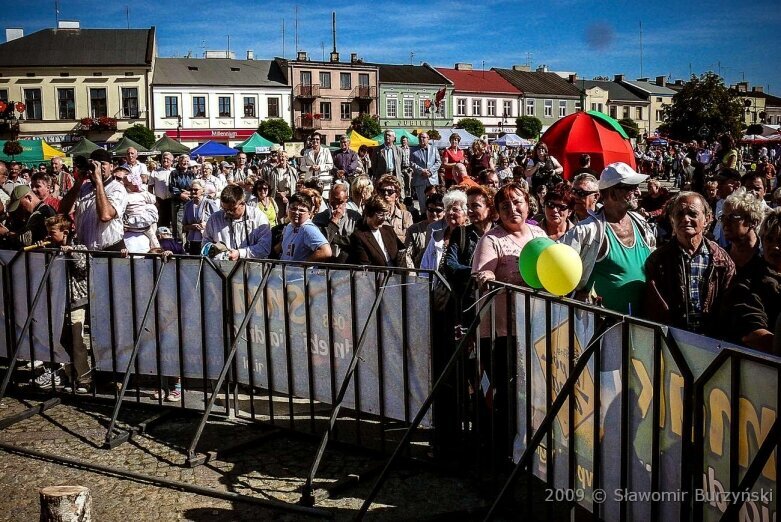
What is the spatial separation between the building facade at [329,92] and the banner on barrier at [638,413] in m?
71.8

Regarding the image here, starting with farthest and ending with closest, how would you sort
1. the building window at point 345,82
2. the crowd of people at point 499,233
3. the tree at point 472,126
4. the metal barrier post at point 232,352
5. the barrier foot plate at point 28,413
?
the building window at point 345,82
the tree at point 472,126
the barrier foot plate at point 28,413
the metal barrier post at point 232,352
the crowd of people at point 499,233

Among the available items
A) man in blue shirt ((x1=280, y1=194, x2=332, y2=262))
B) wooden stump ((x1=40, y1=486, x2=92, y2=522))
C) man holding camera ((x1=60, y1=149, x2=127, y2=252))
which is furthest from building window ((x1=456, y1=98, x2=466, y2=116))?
wooden stump ((x1=40, y1=486, x2=92, y2=522))

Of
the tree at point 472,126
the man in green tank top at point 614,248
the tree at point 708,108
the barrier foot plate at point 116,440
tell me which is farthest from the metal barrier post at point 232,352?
the tree at point 472,126

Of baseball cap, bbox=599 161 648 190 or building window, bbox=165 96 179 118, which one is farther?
building window, bbox=165 96 179 118

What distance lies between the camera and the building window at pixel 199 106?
6838cm

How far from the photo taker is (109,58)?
65.1 m

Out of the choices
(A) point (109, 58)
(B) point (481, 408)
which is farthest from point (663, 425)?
(A) point (109, 58)

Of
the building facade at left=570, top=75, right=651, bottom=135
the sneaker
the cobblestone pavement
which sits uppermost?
the building facade at left=570, top=75, right=651, bottom=135

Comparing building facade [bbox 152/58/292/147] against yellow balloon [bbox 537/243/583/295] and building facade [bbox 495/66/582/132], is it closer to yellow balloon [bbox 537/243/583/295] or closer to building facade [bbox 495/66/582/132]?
building facade [bbox 495/66/582/132]

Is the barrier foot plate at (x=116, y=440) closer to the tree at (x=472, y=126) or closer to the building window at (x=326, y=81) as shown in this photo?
the tree at (x=472, y=126)

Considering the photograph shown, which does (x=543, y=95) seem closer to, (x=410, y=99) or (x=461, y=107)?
(x=461, y=107)

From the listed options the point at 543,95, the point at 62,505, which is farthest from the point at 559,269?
the point at 543,95

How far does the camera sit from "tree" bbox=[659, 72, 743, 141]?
46.4 metres

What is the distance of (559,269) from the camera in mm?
3891
